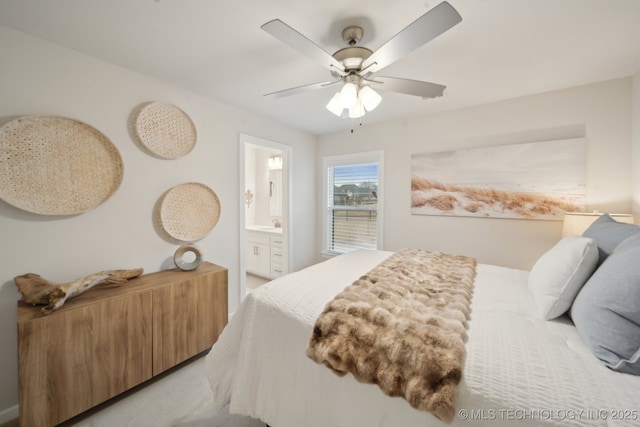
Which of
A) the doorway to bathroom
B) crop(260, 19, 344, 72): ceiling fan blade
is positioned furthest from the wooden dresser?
crop(260, 19, 344, 72): ceiling fan blade

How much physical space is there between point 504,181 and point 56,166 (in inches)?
151

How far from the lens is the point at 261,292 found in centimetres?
143

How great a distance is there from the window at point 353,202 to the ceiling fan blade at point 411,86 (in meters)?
1.72

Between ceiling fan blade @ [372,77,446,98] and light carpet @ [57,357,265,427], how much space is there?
7.61ft

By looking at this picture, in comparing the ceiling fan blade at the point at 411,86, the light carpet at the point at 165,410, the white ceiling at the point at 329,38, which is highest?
the white ceiling at the point at 329,38

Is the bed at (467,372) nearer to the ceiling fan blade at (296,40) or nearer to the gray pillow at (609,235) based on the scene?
the gray pillow at (609,235)

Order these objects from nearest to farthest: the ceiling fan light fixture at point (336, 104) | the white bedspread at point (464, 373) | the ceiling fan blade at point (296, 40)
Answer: the white bedspread at point (464, 373) → the ceiling fan blade at point (296, 40) → the ceiling fan light fixture at point (336, 104)

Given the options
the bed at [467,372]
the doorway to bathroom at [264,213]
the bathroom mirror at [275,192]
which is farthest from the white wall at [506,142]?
the bathroom mirror at [275,192]

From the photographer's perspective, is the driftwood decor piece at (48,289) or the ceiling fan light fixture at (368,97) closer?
the driftwood decor piece at (48,289)

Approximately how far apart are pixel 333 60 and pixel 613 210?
275 cm

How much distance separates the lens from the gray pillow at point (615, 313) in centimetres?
76

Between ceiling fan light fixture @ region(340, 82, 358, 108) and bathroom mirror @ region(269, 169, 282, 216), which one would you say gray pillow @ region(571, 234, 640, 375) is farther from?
bathroom mirror @ region(269, 169, 282, 216)

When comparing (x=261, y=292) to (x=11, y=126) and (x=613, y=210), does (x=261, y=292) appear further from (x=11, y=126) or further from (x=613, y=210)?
(x=613, y=210)

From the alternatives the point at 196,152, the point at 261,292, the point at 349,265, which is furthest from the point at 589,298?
the point at 196,152
